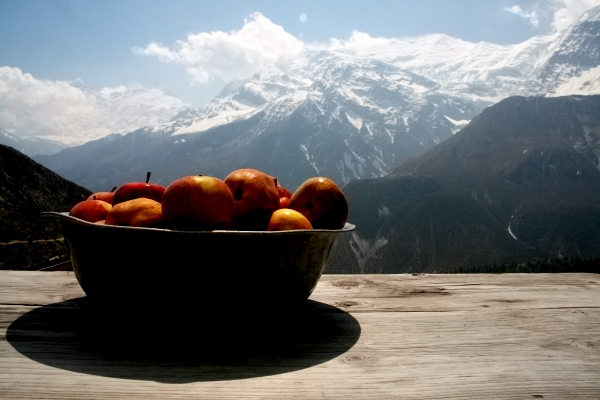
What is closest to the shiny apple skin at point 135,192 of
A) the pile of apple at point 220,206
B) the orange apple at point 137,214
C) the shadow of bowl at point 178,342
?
the pile of apple at point 220,206

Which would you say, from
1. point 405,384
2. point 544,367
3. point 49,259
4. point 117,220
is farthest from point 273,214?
point 49,259

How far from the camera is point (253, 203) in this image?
230cm

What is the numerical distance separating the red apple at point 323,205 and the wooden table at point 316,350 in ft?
1.64

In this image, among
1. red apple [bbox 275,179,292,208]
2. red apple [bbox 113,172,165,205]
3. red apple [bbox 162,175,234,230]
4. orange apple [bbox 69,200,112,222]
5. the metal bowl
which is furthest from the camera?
red apple [bbox 275,179,292,208]

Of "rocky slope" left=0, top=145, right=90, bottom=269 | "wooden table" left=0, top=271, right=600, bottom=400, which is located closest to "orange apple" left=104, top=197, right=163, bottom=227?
"wooden table" left=0, top=271, right=600, bottom=400

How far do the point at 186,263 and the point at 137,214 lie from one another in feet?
1.51

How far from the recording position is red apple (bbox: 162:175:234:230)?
6.33ft

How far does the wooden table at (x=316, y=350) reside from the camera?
1435 millimetres

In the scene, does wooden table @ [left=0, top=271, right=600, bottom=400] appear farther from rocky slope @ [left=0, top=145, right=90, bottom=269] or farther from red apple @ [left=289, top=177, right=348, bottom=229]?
rocky slope @ [left=0, top=145, right=90, bottom=269]

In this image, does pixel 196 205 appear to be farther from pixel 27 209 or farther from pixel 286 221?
pixel 27 209

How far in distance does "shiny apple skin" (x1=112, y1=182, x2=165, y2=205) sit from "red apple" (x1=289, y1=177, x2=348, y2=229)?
2.66ft

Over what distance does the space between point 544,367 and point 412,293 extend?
1198mm

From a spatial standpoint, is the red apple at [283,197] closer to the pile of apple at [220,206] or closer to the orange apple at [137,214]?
the pile of apple at [220,206]

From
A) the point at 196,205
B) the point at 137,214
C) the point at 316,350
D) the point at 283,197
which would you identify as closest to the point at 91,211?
the point at 137,214
